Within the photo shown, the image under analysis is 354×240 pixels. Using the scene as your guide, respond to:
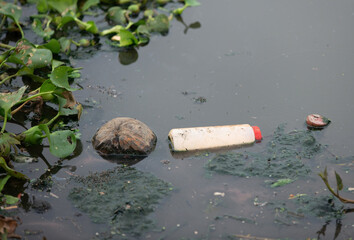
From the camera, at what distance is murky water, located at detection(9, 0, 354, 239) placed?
9.52 ft

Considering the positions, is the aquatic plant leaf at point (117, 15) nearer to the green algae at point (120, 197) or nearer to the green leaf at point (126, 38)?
the green leaf at point (126, 38)

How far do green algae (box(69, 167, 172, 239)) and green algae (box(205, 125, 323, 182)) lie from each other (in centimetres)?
45

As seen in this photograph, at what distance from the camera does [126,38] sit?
4504mm

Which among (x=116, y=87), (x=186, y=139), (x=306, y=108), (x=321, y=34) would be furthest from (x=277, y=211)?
(x=321, y=34)

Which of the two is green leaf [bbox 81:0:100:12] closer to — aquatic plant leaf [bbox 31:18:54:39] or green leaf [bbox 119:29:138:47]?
aquatic plant leaf [bbox 31:18:54:39]

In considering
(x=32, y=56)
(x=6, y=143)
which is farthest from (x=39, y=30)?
(x=6, y=143)

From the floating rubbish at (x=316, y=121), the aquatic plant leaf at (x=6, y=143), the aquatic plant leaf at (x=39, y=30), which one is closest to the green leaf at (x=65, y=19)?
the aquatic plant leaf at (x=39, y=30)

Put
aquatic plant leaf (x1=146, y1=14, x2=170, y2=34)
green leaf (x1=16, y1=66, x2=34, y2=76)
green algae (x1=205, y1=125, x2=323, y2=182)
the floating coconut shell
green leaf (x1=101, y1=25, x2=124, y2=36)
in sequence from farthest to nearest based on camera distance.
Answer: aquatic plant leaf (x1=146, y1=14, x2=170, y2=34) → green leaf (x1=101, y1=25, x2=124, y2=36) → green leaf (x1=16, y1=66, x2=34, y2=76) → the floating coconut shell → green algae (x1=205, y1=125, x2=323, y2=182)

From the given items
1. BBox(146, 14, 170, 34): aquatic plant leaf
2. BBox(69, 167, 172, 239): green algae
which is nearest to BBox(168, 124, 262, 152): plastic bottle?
BBox(69, 167, 172, 239): green algae

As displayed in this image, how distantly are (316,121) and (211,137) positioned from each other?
2.61ft

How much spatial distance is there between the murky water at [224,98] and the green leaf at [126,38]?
132mm

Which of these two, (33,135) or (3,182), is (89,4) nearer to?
(33,135)

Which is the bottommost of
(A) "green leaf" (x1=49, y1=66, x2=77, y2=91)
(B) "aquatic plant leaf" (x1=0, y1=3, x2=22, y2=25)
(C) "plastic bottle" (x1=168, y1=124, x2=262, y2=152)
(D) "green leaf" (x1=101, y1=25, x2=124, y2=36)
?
(D) "green leaf" (x1=101, y1=25, x2=124, y2=36)

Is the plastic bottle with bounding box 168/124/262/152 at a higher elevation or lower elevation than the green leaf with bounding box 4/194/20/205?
higher
